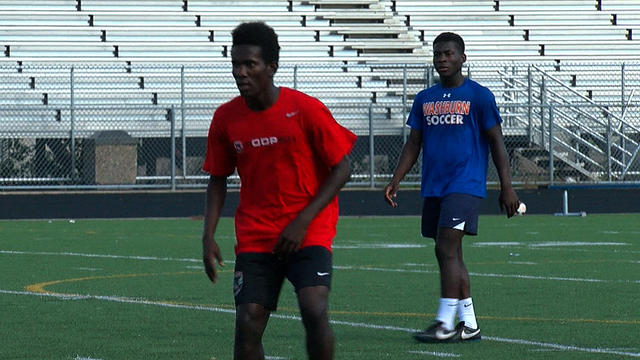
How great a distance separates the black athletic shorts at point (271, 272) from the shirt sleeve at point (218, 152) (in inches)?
15.4

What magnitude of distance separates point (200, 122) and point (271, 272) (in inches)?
791

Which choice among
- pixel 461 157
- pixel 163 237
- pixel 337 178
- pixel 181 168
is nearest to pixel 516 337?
pixel 461 157

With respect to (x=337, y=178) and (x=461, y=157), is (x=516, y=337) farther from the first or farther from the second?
(x=337, y=178)

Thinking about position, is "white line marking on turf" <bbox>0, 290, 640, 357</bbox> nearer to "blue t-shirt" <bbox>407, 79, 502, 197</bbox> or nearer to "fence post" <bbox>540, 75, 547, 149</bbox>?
"blue t-shirt" <bbox>407, 79, 502, 197</bbox>

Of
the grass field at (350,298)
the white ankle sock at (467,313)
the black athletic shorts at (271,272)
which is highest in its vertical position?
the black athletic shorts at (271,272)

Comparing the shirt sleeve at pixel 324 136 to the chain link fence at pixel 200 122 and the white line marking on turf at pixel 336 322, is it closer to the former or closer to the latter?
the white line marking on turf at pixel 336 322

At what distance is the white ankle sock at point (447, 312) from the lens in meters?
8.10

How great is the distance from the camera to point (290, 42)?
30.2 metres

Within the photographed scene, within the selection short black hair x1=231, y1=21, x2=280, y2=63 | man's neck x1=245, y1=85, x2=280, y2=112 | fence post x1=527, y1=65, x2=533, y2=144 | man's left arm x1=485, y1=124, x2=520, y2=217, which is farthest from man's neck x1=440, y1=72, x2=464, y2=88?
fence post x1=527, y1=65, x2=533, y2=144

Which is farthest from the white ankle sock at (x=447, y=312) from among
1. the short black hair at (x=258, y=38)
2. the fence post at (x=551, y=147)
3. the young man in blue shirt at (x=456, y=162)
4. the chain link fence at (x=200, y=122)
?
the fence post at (x=551, y=147)

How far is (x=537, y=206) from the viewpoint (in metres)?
25.2

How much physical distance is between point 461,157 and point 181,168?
16.3 m

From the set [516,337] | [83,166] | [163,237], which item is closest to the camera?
[516,337]

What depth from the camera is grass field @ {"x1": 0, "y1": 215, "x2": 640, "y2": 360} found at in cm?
781
